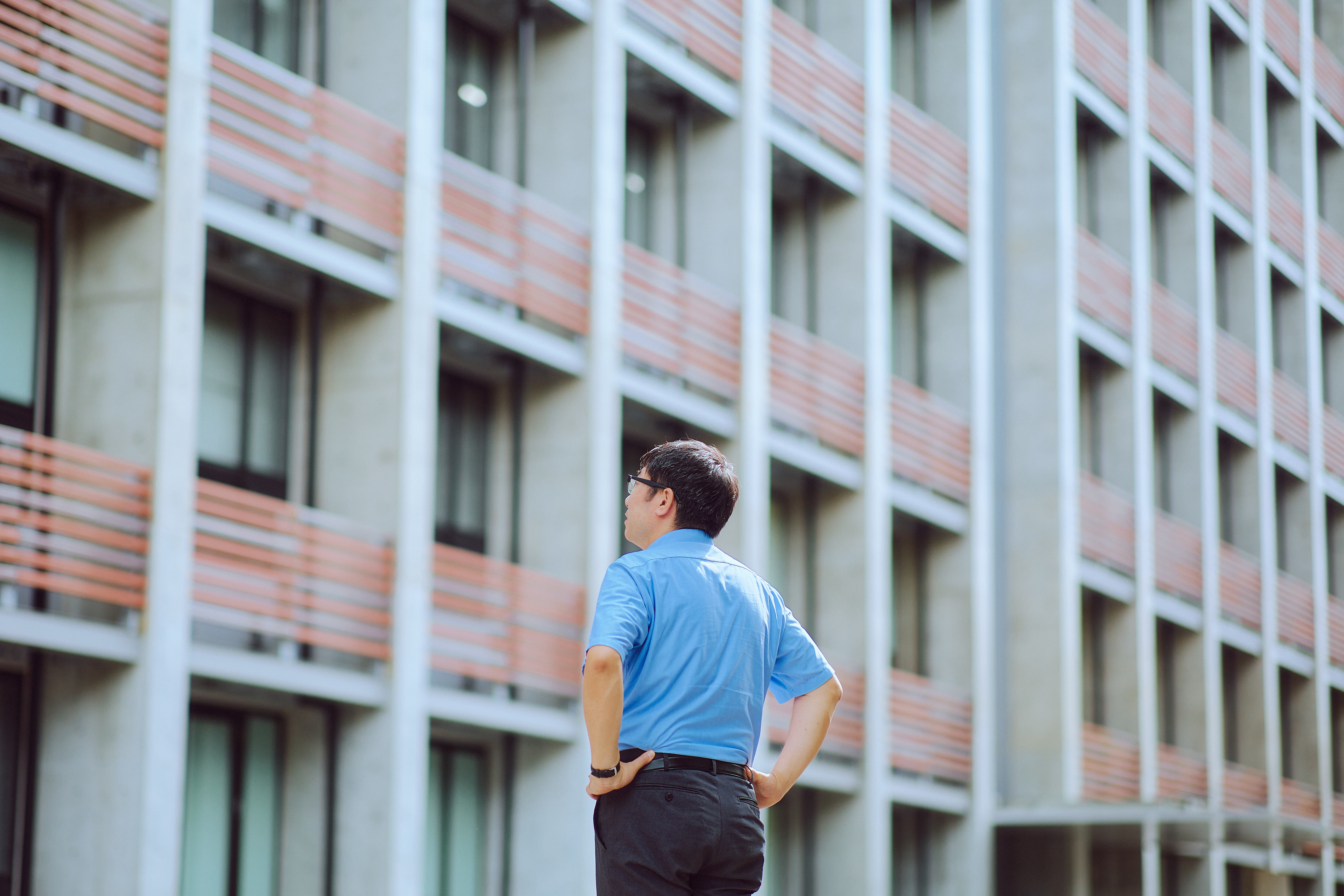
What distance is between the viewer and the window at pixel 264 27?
18.5m

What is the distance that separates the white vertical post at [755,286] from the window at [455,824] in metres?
5.04

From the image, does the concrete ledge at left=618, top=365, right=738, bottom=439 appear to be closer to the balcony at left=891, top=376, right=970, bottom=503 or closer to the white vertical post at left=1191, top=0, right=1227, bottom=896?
the balcony at left=891, top=376, right=970, bottom=503

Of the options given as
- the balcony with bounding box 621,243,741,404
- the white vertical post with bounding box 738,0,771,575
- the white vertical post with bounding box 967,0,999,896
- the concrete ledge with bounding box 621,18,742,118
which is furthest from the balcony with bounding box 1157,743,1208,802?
the concrete ledge with bounding box 621,18,742,118

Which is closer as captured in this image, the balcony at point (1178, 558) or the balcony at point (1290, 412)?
the balcony at point (1178, 558)

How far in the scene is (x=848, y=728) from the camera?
2664 centimetres

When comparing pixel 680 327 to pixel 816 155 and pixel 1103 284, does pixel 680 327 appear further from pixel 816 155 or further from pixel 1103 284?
pixel 1103 284

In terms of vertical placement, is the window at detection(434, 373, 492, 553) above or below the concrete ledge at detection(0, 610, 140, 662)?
A: above

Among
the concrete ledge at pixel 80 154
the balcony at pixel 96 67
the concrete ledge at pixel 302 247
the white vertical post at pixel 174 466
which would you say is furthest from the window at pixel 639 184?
the concrete ledge at pixel 80 154

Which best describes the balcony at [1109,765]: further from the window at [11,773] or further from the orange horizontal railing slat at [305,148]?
the window at [11,773]

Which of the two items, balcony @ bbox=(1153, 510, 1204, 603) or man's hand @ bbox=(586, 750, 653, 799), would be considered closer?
man's hand @ bbox=(586, 750, 653, 799)

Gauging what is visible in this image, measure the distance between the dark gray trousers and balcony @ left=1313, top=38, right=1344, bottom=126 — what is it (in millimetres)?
44749

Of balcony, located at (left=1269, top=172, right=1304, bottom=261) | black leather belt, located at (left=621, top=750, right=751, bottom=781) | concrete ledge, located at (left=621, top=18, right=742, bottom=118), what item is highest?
balcony, located at (left=1269, top=172, right=1304, bottom=261)

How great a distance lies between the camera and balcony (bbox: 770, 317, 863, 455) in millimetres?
25875

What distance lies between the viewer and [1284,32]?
45062 millimetres
